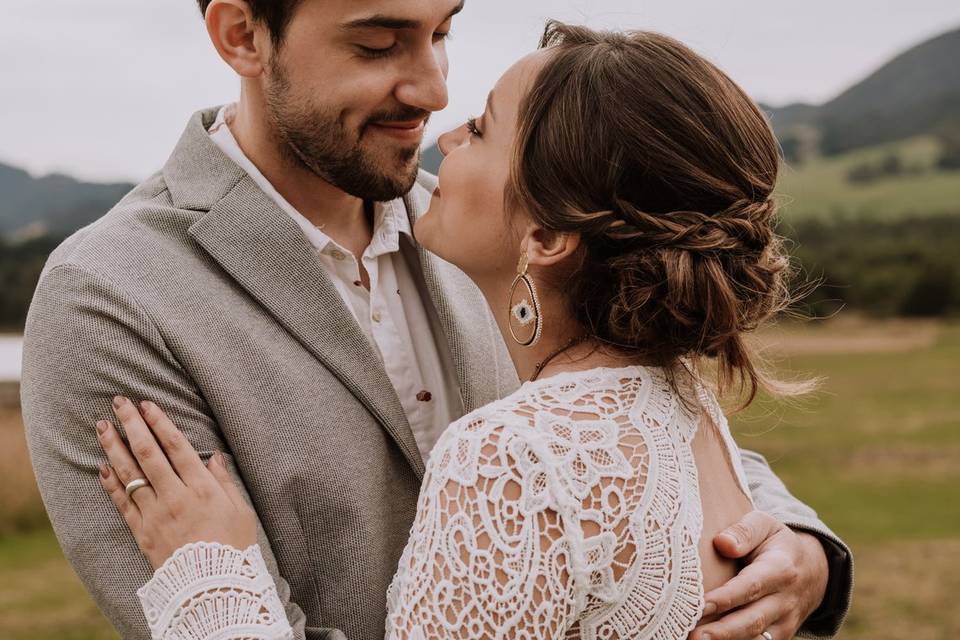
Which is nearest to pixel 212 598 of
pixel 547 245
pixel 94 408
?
pixel 94 408

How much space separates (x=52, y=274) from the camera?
2.79 meters

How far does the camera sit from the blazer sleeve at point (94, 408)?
2.62 metres

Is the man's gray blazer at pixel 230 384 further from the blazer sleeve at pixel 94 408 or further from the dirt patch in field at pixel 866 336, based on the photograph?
the dirt patch in field at pixel 866 336

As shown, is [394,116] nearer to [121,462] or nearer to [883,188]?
[121,462]

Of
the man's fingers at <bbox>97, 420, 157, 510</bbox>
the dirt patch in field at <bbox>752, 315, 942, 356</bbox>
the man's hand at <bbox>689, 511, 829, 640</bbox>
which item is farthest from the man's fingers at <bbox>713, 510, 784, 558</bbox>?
the dirt patch in field at <bbox>752, 315, 942, 356</bbox>

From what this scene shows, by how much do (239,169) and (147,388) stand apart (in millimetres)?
856

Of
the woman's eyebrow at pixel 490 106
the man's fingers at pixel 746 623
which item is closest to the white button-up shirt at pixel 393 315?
the woman's eyebrow at pixel 490 106

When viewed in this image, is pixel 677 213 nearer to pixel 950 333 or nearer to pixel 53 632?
pixel 53 632

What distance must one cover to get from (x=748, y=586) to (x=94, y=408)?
1.70 m

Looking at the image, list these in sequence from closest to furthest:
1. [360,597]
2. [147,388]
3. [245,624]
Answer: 1. [245,624]
2. [147,388]
3. [360,597]

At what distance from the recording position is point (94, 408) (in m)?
2.63

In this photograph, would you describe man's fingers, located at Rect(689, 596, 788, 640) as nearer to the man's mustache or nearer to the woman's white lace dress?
the woman's white lace dress

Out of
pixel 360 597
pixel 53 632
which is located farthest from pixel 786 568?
pixel 53 632

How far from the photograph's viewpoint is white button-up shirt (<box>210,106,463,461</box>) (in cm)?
335
